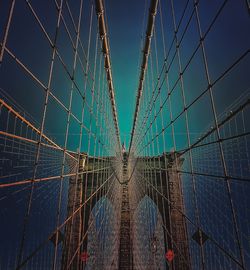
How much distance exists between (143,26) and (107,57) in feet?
2.69

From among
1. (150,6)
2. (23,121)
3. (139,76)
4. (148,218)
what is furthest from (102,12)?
(148,218)

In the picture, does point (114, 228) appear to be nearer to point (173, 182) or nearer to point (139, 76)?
point (173, 182)

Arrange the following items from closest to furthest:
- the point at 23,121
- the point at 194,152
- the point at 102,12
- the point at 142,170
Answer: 1. the point at 23,121
2. the point at 102,12
3. the point at 194,152
4. the point at 142,170

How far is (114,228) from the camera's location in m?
5.55

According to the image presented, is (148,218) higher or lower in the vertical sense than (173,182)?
lower

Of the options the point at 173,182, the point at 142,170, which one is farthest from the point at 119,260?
the point at 173,182

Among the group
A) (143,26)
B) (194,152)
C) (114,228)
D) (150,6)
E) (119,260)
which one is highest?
(143,26)

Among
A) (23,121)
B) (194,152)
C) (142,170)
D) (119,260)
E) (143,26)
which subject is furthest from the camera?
(142,170)

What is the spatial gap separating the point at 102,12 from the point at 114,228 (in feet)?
16.3

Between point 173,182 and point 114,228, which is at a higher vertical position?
Result: point 173,182

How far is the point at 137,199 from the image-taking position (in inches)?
260

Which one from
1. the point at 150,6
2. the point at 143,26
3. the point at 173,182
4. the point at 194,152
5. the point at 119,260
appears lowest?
the point at 119,260

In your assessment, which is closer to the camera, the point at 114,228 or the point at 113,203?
the point at 114,228

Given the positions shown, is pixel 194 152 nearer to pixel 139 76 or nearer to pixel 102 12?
pixel 139 76
